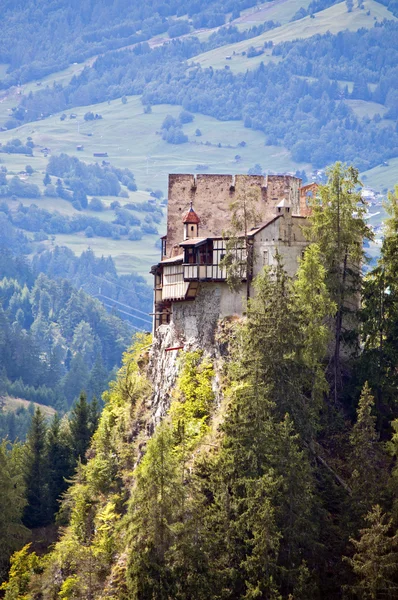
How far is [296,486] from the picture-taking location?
7069 cm

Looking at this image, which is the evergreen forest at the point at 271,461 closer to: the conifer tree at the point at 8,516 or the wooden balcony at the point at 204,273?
the wooden balcony at the point at 204,273

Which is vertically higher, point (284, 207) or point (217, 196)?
point (284, 207)

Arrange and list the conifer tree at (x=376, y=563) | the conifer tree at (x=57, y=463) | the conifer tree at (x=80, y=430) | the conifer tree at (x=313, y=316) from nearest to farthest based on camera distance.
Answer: the conifer tree at (x=376, y=563)
the conifer tree at (x=313, y=316)
the conifer tree at (x=57, y=463)
the conifer tree at (x=80, y=430)

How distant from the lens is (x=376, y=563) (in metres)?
66.4

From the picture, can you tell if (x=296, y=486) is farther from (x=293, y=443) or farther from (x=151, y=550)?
(x=151, y=550)

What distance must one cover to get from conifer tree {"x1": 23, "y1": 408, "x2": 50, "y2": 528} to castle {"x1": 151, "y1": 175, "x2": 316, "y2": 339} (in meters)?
20.4

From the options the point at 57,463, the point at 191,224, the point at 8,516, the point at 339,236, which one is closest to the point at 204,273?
the point at 191,224

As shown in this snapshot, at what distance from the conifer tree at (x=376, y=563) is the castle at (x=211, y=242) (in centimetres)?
1956

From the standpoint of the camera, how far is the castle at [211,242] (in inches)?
3206

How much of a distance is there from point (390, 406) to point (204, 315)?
12.7 meters

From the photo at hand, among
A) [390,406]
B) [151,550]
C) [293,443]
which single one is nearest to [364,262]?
[390,406]

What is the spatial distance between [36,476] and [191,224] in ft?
95.5

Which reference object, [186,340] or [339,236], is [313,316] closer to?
[339,236]

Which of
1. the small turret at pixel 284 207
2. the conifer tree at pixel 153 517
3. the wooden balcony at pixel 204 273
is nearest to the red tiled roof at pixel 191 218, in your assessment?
the wooden balcony at pixel 204 273
